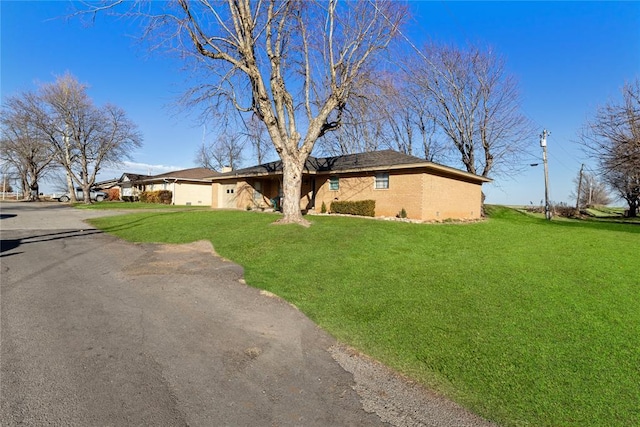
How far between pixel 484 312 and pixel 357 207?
13.1 m

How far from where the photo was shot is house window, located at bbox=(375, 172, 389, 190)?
1727 cm

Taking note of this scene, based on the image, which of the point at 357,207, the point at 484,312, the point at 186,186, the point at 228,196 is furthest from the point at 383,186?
the point at 186,186

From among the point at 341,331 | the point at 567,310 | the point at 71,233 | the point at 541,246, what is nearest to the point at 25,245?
the point at 71,233

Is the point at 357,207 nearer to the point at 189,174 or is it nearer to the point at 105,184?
the point at 189,174

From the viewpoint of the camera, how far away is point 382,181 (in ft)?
57.2

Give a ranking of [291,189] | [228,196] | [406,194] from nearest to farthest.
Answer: [291,189]
[406,194]
[228,196]

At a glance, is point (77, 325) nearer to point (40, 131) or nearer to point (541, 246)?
point (541, 246)

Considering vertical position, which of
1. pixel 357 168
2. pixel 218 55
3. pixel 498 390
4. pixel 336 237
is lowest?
pixel 498 390

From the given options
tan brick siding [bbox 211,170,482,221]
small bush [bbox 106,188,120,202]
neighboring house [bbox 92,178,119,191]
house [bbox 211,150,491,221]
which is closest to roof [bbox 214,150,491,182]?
house [bbox 211,150,491,221]

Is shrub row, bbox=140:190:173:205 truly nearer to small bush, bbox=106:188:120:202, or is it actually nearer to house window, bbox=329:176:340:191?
small bush, bbox=106:188:120:202

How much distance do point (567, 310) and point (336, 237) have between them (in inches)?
234

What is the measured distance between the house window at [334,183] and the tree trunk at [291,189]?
6.62 m

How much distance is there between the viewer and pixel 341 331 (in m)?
4.06

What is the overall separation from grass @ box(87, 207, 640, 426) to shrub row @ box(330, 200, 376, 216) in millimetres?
7271
